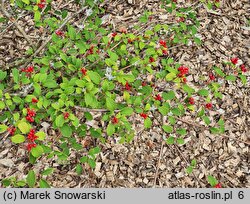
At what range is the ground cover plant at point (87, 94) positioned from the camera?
2.55m

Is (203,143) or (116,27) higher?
(116,27)

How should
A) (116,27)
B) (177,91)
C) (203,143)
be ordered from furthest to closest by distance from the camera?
(116,27) → (177,91) → (203,143)

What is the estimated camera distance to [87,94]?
2465 millimetres

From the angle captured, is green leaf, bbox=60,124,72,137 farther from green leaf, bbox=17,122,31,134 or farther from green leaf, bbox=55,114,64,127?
green leaf, bbox=17,122,31,134

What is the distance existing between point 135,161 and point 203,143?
79cm

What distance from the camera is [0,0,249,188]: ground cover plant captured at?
8.38 ft

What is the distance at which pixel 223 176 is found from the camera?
3.57m

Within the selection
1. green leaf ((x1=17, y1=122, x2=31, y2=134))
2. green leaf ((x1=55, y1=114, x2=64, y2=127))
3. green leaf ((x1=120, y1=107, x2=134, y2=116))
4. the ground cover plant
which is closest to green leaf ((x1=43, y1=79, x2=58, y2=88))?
the ground cover plant

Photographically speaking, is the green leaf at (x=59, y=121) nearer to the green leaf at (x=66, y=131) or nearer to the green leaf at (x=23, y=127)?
the green leaf at (x=66, y=131)

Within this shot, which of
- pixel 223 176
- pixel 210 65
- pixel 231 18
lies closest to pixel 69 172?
pixel 223 176
